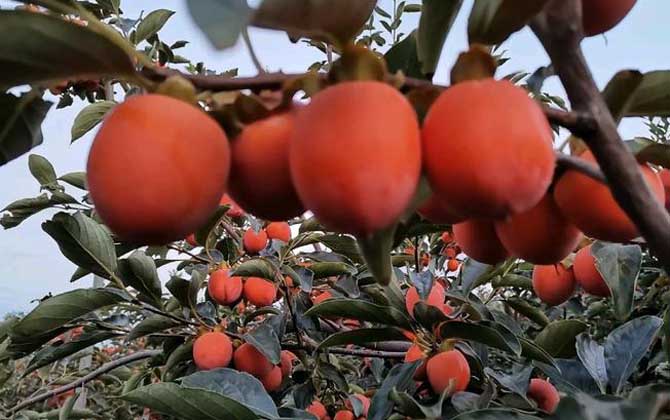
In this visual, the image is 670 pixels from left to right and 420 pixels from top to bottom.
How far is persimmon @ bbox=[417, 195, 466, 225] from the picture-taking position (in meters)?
0.60

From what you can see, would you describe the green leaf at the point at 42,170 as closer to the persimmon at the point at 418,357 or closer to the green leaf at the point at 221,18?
the persimmon at the point at 418,357

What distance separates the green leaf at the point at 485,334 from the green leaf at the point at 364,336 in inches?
3.8

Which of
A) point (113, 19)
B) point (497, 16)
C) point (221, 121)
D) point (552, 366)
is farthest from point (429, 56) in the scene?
point (113, 19)

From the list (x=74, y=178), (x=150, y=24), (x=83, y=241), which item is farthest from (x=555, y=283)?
(x=150, y=24)

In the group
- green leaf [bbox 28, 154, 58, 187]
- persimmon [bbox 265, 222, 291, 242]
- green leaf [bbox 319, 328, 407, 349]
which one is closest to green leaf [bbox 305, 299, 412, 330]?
green leaf [bbox 319, 328, 407, 349]

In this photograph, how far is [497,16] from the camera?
537 millimetres

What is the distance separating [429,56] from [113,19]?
7.92 ft

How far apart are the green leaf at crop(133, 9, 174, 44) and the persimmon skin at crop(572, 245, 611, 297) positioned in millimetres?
1726

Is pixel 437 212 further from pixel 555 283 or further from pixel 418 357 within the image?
pixel 418 357

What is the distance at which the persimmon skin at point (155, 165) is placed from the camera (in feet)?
1.54

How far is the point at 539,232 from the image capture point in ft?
2.00

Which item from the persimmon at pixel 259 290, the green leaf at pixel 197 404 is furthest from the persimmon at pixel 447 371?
the persimmon at pixel 259 290

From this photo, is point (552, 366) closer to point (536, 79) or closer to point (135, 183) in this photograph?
point (536, 79)

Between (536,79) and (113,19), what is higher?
(536,79)
